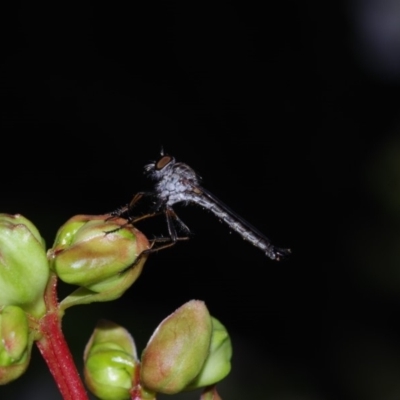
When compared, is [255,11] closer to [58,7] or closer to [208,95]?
[208,95]

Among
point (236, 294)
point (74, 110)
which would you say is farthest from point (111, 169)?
point (236, 294)

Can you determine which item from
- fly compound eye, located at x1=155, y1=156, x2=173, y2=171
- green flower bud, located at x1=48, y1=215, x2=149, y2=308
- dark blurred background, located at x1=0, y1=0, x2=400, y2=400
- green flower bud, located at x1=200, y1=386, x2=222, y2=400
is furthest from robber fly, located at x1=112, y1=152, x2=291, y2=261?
dark blurred background, located at x1=0, y1=0, x2=400, y2=400

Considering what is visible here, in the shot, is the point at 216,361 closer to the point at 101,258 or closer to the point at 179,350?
the point at 179,350

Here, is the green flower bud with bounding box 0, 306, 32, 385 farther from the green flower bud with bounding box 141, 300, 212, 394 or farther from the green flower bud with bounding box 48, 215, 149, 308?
the green flower bud with bounding box 141, 300, 212, 394

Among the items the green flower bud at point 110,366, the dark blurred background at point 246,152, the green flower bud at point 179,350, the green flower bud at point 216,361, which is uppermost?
the green flower bud at point 179,350

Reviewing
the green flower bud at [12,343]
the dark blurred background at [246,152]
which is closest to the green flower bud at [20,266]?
the green flower bud at [12,343]

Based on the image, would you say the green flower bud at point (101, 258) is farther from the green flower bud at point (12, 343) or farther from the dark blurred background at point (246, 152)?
the dark blurred background at point (246, 152)
